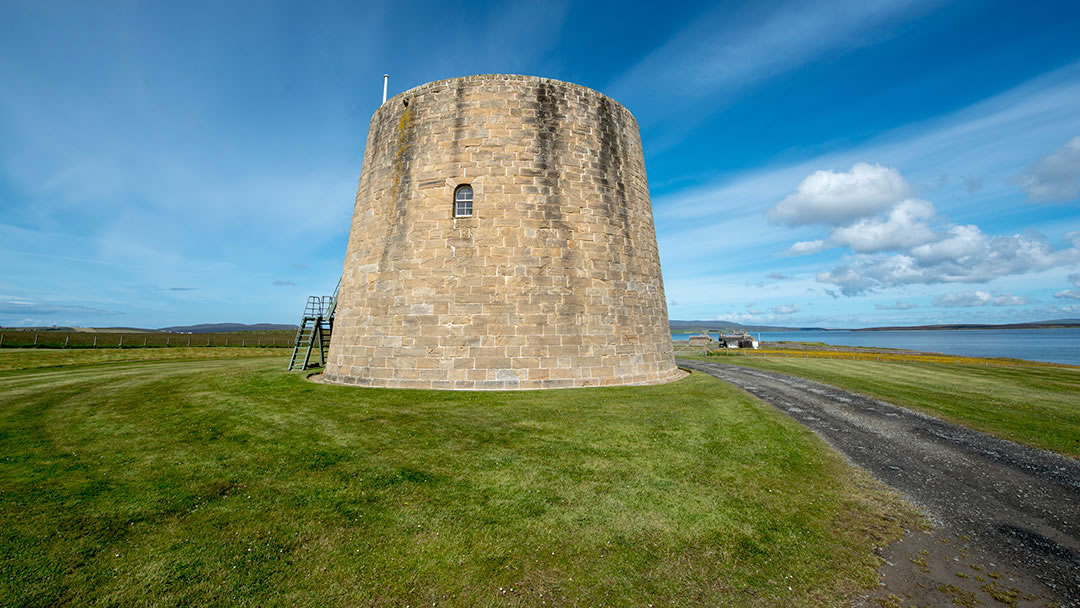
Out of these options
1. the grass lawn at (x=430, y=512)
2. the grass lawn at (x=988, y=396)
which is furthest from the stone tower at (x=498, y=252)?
the grass lawn at (x=988, y=396)

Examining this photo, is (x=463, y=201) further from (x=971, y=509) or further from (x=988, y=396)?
(x=988, y=396)

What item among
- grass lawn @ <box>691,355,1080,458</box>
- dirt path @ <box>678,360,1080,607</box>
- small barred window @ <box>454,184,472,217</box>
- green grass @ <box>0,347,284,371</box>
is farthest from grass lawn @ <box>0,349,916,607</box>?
green grass @ <box>0,347,284,371</box>

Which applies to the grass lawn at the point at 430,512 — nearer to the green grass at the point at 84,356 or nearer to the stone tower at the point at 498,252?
the stone tower at the point at 498,252

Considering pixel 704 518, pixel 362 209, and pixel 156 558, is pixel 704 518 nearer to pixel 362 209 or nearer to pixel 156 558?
pixel 156 558

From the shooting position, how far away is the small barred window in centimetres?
1341

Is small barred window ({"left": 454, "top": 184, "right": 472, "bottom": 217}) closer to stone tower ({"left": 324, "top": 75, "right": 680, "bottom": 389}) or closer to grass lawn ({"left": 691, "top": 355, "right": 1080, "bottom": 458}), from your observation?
stone tower ({"left": 324, "top": 75, "right": 680, "bottom": 389})

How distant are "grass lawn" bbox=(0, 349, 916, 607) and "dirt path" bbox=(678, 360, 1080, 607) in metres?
0.34

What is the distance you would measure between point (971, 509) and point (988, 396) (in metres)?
10.4

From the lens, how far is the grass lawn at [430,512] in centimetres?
357

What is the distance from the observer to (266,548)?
407 cm

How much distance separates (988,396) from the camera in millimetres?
12164

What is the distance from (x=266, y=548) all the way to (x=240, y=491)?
1.62 meters

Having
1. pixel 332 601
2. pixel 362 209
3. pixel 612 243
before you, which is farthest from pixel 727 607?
pixel 362 209

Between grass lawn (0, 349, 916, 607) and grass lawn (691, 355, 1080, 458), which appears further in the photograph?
grass lawn (691, 355, 1080, 458)
